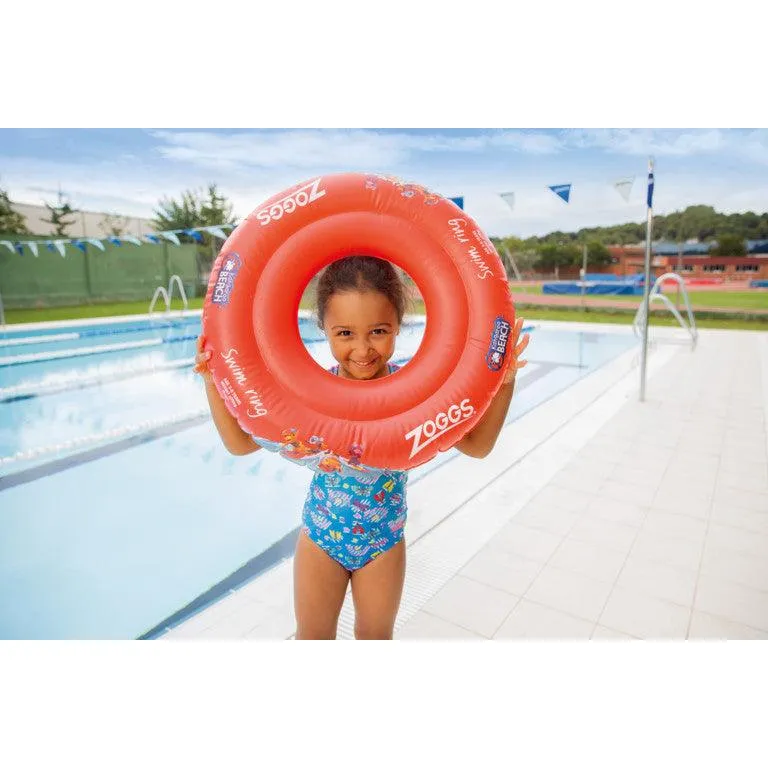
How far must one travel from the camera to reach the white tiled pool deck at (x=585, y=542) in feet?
6.41

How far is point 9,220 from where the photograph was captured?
12.7m

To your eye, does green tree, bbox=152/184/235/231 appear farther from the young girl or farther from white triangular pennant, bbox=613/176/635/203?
the young girl

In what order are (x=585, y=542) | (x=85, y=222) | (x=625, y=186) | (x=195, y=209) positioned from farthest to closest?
(x=195, y=209), (x=85, y=222), (x=625, y=186), (x=585, y=542)

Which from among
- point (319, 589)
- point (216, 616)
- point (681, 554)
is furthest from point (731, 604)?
point (216, 616)

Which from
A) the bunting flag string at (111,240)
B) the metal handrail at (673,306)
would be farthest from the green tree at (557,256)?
the bunting flag string at (111,240)

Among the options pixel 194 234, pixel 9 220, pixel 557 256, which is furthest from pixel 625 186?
pixel 9 220

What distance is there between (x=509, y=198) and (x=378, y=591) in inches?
218

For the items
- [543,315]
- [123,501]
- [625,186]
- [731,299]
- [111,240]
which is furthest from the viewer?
[543,315]

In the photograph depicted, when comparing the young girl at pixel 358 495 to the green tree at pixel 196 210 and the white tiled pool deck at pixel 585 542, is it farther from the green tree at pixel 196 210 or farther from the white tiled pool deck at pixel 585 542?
the green tree at pixel 196 210

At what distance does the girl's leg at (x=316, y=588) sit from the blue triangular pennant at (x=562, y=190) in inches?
177

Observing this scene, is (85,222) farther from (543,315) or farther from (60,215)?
(543,315)

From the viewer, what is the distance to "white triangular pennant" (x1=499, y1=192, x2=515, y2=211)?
605 cm
